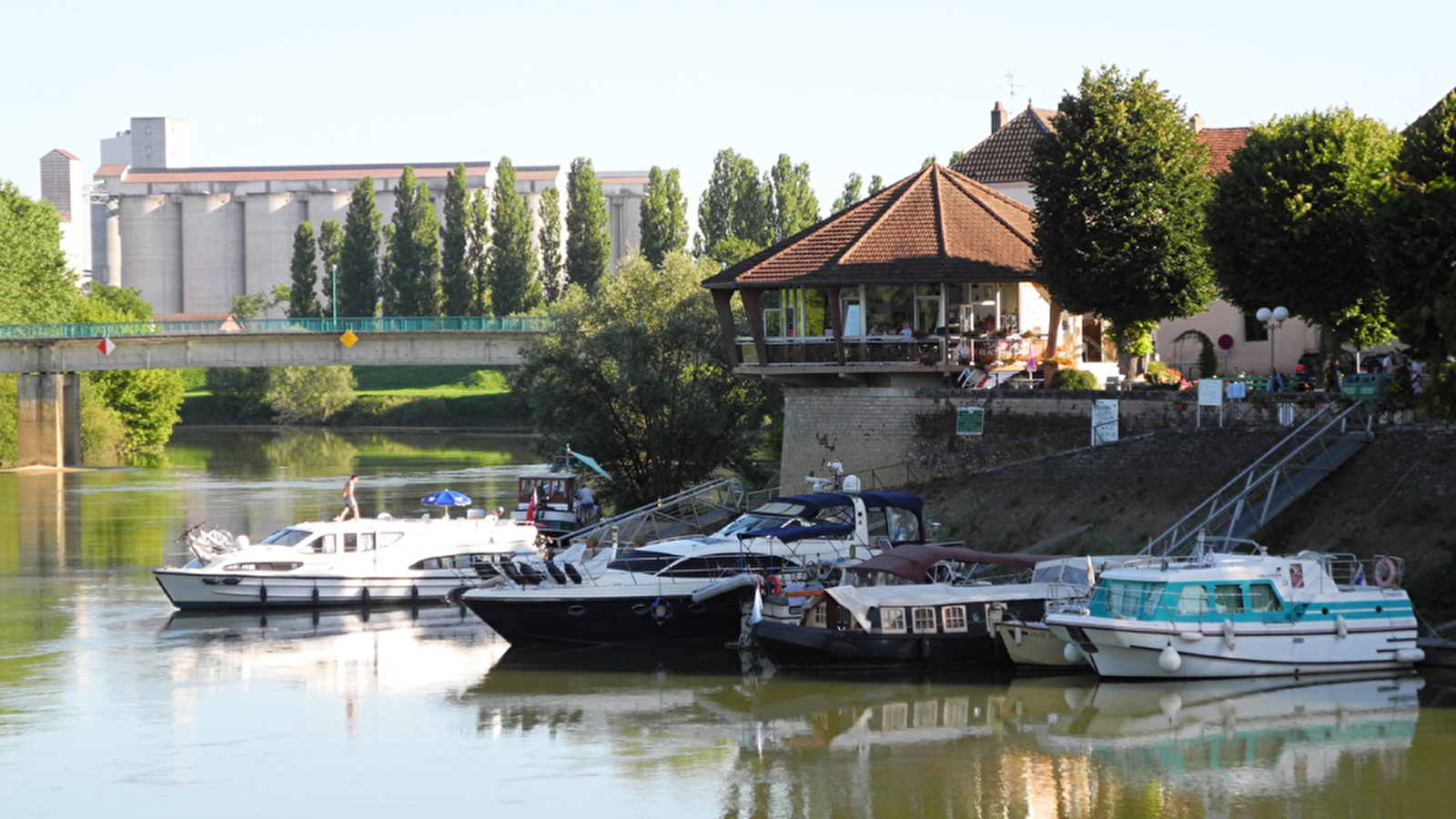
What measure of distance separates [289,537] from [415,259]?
6856 centimetres

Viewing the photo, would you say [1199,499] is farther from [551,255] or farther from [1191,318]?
[551,255]

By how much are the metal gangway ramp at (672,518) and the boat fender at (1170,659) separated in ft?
53.8

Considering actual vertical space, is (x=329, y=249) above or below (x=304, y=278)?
above

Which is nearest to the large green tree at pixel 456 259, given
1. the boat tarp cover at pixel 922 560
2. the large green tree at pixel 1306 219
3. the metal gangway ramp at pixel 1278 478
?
the large green tree at pixel 1306 219

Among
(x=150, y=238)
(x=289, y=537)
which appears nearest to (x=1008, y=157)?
(x=289, y=537)

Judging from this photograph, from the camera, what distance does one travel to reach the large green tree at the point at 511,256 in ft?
331

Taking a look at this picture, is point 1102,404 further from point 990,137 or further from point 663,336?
point 990,137

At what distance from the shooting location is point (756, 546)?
32625 mm

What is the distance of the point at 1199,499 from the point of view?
33969 millimetres

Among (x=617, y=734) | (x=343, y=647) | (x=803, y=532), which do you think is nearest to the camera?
(x=617, y=734)

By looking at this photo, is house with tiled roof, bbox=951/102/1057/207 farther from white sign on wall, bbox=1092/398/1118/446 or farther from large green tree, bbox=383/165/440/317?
large green tree, bbox=383/165/440/317

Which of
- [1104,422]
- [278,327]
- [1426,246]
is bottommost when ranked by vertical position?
[1104,422]

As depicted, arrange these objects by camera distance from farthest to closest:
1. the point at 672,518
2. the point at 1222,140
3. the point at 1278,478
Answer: the point at 1222,140 < the point at 672,518 < the point at 1278,478

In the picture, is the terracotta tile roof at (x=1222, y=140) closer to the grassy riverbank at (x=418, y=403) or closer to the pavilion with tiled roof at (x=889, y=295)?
the pavilion with tiled roof at (x=889, y=295)
